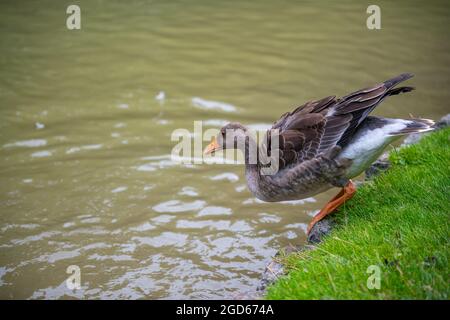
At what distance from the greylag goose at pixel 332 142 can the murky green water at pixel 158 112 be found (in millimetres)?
1392

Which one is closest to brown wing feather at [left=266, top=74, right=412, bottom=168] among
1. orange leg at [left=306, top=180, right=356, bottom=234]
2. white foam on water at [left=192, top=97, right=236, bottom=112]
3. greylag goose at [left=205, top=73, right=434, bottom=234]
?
greylag goose at [left=205, top=73, right=434, bottom=234]

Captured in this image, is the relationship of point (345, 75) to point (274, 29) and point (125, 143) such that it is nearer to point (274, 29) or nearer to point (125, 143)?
point (274, 29)

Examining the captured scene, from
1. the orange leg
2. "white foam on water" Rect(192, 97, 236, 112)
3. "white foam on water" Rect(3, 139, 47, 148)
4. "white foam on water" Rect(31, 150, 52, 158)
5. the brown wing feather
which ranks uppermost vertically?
the brown wing feather

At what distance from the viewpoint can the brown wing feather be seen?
523 cm

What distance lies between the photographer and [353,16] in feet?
48.2

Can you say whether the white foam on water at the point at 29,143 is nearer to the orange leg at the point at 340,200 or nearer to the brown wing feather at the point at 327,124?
the brown wing feather at the point at 327,124

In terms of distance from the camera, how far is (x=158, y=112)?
10.1 metres

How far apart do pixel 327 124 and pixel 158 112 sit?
210 inches

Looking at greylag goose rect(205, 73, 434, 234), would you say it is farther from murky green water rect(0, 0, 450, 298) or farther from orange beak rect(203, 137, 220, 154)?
murky green water rect(0, 0, 450, 298)

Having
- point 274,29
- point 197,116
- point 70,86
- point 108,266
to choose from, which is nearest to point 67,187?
point 108,266

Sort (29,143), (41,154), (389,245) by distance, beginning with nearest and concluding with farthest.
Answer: (389,245) < (41,154) < (29,143)

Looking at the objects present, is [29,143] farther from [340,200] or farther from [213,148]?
[340,200]

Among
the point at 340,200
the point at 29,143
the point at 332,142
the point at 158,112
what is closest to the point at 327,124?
the point at 332,142

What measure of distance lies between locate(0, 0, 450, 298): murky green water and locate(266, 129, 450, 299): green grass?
1507 millimetres
